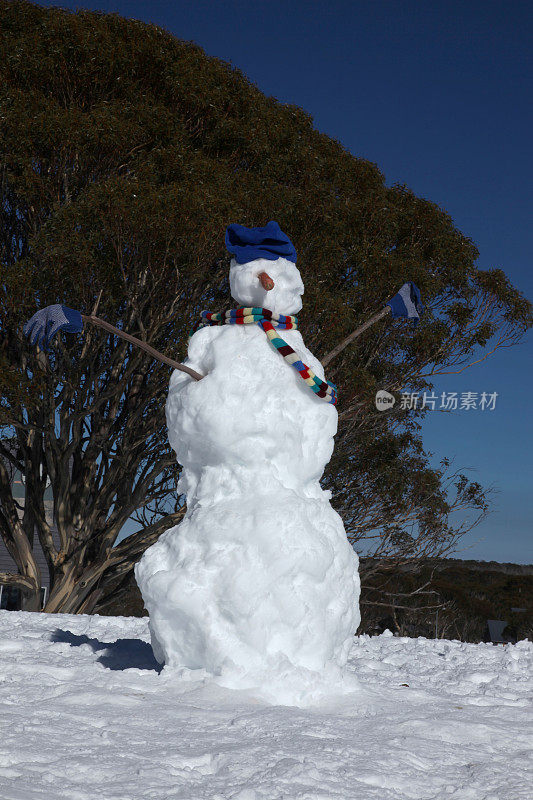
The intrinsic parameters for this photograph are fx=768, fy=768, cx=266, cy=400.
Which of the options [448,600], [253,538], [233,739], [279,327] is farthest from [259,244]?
[448,600]

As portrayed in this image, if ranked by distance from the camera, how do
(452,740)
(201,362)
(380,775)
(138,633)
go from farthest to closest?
(138,633), (201,362), (452,740), (380,775)

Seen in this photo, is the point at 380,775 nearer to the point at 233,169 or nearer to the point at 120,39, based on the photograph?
the point at 233,169

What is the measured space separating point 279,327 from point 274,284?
277 millimetres

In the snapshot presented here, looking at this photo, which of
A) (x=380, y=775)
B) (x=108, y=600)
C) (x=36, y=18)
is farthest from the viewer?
(x=108, y=600)

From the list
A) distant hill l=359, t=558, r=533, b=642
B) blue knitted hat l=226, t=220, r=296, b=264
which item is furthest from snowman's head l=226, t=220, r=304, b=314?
distant hill l=359, t=558, r=533, b=642

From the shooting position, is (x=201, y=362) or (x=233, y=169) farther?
(x=233, y=169)

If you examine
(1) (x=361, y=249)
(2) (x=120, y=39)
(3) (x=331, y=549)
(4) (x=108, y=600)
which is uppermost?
(2) (x=120, y=39)

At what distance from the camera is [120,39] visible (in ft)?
33.8

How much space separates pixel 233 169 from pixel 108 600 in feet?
22.0

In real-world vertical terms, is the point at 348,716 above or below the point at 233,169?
below

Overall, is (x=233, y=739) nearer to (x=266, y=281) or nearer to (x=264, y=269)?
(x=266, y=281)

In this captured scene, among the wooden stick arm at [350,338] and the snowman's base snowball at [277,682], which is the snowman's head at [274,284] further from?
the snowman's base snowball at [277,682]

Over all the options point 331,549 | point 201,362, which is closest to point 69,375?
point 201,362

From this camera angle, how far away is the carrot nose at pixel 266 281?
4820mm
